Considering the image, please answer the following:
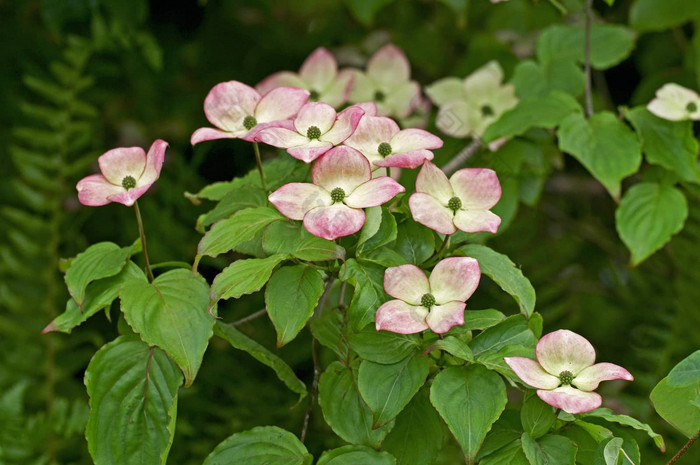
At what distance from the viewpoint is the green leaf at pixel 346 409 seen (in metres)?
0.65

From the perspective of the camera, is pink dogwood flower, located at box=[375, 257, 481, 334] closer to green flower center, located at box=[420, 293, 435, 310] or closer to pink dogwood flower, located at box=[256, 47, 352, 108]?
green flower center, located at box=[420, 293, 435, 310]

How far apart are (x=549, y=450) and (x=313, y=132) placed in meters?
0.31

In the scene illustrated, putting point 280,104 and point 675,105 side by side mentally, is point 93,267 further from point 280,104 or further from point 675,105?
point 675,105

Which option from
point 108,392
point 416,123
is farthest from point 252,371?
point 108,392

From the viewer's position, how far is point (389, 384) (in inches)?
24.2

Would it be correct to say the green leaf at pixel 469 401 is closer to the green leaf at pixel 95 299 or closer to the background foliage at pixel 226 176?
the green leaf at pixel 95 299

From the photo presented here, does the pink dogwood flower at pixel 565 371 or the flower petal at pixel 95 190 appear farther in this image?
the flower petal at pixel 95 190

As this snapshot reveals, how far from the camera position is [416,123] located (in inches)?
52.4

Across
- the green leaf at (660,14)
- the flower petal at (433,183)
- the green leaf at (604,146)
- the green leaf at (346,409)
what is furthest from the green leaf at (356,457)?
the green leaf at (660,14)

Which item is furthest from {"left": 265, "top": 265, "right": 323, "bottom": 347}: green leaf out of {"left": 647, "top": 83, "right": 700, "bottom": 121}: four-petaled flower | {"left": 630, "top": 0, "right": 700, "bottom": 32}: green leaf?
{"left": 630, "top": 0, "right": 700, "bottom": 32}: green leaf

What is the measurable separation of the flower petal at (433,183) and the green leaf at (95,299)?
10.1 inches

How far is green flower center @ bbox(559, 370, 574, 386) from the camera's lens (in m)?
0.60

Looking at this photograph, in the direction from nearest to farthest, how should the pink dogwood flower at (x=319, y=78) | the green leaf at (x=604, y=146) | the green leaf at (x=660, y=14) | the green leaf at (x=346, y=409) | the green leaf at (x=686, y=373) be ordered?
the green leaf at (x=686, y=373) < the green leaf at (x=346, y=409) < the green leaf at (x=604, y=146) < the pink dogwood flower at (x=319, y=78) < the green leaf at (x=660, y=14)

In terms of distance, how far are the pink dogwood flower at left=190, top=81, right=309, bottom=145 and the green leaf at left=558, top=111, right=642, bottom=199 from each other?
0.45 m
